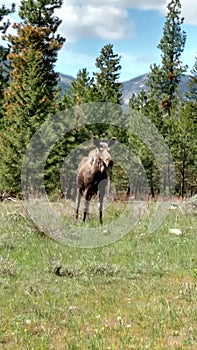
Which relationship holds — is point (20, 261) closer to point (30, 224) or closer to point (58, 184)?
point (30, 224)

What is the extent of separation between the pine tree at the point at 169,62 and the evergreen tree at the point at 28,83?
18.0 metres

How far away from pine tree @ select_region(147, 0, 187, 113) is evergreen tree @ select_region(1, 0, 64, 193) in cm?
1803

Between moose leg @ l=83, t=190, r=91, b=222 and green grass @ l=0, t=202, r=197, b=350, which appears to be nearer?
green grass @ l=0, t=202, r=197, b=350

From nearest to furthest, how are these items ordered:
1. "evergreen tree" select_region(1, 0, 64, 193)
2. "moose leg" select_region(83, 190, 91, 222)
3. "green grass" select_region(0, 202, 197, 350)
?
"green grass" select_region(0, 202, 197, 350) < "moose leg" select_region(83, 190, 91, 222) < "evergreen tree" select_region(1, 0, 64, 193)

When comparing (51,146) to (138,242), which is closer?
(138,242)

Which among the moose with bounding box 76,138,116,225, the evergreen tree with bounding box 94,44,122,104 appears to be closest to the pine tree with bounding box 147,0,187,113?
the evergreen tree with bounding box 94,44,122,104

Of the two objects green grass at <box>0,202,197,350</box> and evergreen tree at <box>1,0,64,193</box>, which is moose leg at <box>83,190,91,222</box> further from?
evergreen tree at <box>1,0,64,193</box>

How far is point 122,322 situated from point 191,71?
180 feet

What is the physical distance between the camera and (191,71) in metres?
58.6

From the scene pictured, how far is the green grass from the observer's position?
6.12 metres

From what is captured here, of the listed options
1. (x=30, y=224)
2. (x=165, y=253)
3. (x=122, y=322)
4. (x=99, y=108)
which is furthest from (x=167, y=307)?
(x=99, y=108)

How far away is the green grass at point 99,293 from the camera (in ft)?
20.1

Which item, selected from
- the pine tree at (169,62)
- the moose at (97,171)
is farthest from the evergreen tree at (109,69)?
the moose at (97,171)

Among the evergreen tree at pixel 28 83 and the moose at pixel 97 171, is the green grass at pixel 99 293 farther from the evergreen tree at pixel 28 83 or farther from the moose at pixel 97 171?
the evergreen tree at pixel 28 83
